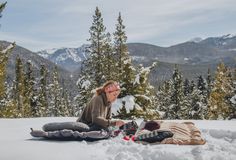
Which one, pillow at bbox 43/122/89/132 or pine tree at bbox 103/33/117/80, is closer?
pillow at bbox 43/122/89/132

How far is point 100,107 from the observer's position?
949 centimetres

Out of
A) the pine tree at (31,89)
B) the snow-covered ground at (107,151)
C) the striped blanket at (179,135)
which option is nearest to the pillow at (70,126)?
the snow-covered ground at (107,151)

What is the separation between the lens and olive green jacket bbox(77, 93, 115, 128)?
370 inches

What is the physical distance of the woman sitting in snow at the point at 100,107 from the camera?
9.39 m

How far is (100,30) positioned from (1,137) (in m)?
30.1

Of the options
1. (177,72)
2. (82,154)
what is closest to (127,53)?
(177,72)

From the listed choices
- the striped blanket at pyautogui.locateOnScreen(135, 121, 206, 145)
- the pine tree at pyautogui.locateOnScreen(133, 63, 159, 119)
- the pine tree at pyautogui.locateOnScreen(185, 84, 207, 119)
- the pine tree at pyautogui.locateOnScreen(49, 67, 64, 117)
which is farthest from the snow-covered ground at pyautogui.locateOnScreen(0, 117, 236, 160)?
the pine tree at pyautogui.locateOnScreen(49, 67, 64, 117)

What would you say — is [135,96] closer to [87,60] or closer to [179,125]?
[87,60]

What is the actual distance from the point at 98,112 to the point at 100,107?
14 cm

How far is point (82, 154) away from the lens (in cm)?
709

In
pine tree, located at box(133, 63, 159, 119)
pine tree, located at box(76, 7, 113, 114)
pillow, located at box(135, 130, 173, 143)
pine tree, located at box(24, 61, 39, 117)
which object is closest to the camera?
pillow, located at box(135, 130, 173, 143)

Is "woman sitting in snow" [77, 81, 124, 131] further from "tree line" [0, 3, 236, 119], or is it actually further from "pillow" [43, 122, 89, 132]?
"tree line" [0, 3, 236, 119]

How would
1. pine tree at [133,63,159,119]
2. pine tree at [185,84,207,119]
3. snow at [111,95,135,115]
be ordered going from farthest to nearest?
pine tree at [185,84,207,119]
pine tree at [133,63,159,119]
snow at [111,95,135,115]

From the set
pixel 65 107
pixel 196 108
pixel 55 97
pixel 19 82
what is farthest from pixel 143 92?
pixel 65 107
